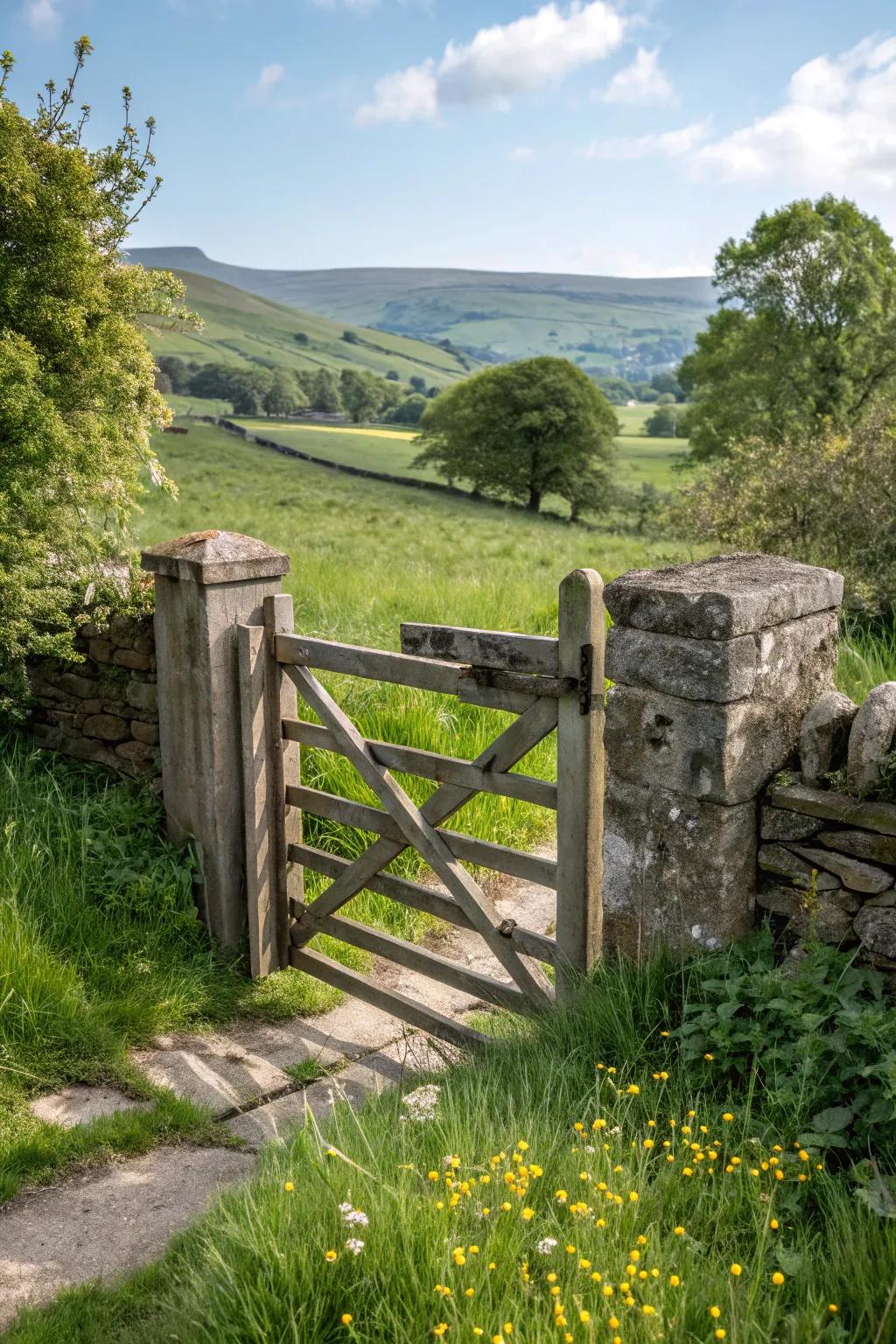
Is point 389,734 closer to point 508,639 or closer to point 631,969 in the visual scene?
point 508,639

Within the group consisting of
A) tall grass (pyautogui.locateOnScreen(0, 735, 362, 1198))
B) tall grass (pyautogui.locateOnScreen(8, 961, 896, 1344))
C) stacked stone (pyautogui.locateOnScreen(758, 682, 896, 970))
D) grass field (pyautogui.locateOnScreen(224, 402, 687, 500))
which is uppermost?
grass field (pyautogui.locateOnScreen(224, 402, 687, 500))

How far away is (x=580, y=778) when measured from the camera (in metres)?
3.60

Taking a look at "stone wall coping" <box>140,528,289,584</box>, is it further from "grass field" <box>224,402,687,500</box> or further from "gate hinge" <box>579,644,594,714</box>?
"grass field" <box>224,402,687,500</box>

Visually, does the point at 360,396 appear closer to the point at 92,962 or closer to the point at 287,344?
the point at 287,344

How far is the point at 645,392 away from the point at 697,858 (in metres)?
147

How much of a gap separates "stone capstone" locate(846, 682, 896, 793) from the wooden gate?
87cm

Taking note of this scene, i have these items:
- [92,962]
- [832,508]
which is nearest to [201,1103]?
[92,962]

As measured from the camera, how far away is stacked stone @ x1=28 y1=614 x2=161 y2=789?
18.5 feet

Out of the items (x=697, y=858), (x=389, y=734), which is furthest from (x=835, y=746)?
(x=389, y=734)

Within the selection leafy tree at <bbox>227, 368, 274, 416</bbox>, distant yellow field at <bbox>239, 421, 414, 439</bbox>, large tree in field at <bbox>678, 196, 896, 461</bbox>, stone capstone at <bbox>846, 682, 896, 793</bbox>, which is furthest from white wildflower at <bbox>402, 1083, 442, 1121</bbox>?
leafy tree at <bbox>227, 368, 274, 416</bbox>

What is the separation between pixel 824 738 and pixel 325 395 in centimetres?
6681

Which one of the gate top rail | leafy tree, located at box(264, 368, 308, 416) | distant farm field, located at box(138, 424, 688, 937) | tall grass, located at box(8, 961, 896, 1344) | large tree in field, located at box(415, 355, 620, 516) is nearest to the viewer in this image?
tall grass, located at box(8, 961, 896, 1344)

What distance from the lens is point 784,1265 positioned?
217 centimetres

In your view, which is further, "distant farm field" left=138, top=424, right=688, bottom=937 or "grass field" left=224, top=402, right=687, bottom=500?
"grass field" left=224, top=402, right=687, bottom=500
